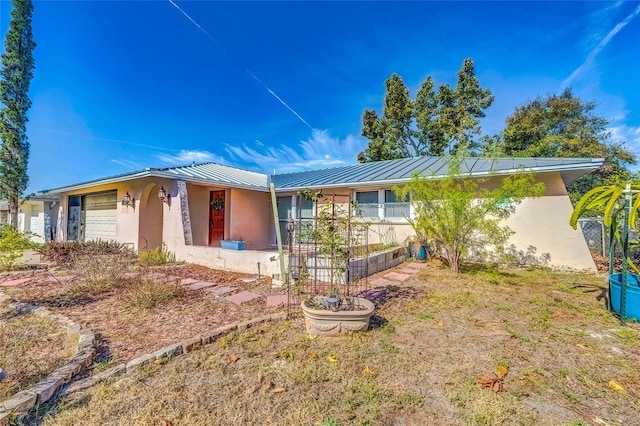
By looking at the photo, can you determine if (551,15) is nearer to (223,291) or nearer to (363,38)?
(363,38)

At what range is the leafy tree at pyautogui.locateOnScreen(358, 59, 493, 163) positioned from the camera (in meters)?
19.8

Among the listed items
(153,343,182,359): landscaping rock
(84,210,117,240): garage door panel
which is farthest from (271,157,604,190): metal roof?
(153,343,182,359): landscaping rock

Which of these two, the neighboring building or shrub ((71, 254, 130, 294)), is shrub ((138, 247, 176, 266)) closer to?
shrub ((71, 254, 130, 294))

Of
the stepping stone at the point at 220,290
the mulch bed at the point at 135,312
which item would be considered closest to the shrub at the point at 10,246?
the mulch bed at the point at 135,312

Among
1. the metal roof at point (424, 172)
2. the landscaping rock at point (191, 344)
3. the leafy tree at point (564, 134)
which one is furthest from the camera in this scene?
the leafy tree at point (564, 134)

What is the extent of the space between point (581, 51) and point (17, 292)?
18.4 metres

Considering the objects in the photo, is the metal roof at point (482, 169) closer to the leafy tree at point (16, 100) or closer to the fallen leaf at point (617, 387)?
the fallen leaf at point (617, 387)

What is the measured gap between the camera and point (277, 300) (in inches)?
203

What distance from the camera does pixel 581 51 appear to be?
10711mm

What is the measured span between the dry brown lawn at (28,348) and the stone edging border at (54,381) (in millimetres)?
108

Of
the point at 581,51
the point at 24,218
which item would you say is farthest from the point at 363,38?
the point at 24,218

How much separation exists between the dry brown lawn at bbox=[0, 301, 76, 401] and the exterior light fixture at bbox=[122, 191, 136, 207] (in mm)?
6263

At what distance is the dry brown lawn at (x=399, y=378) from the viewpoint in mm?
2211

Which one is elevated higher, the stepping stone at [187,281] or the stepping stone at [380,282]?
the stepping stone at [380,282]
